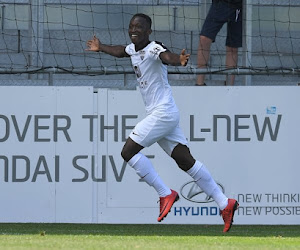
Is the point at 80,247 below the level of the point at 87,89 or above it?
→ below

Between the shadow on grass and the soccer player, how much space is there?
69 centimetres

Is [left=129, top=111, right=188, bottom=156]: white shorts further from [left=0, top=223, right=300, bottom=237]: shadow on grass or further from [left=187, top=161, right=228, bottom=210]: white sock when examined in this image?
[left=0, top=223, right=300, bottom=237]: shadow on grass

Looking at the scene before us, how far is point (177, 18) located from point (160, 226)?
2.72m

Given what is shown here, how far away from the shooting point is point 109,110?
422 inches

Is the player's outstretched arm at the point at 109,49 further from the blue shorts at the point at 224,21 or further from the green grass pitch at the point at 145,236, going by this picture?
the blue shorts at the point at 224,21

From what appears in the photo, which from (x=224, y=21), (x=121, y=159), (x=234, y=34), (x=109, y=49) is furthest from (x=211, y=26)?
(x=109, y=49)

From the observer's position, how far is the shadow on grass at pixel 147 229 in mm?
9859

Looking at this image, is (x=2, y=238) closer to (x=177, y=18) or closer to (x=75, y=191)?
(x=75, y=191)

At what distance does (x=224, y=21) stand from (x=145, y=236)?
3.30 metres

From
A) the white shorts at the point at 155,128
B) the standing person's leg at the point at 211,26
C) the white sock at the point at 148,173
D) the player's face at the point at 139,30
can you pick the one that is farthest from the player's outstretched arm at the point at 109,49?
the standing person's leg at the point at 211,26

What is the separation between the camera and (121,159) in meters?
10.7

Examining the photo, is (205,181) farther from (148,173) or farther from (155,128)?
(155,128)

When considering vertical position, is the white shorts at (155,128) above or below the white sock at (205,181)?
above

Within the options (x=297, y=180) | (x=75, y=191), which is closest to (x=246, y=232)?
(x=297, y=180)
